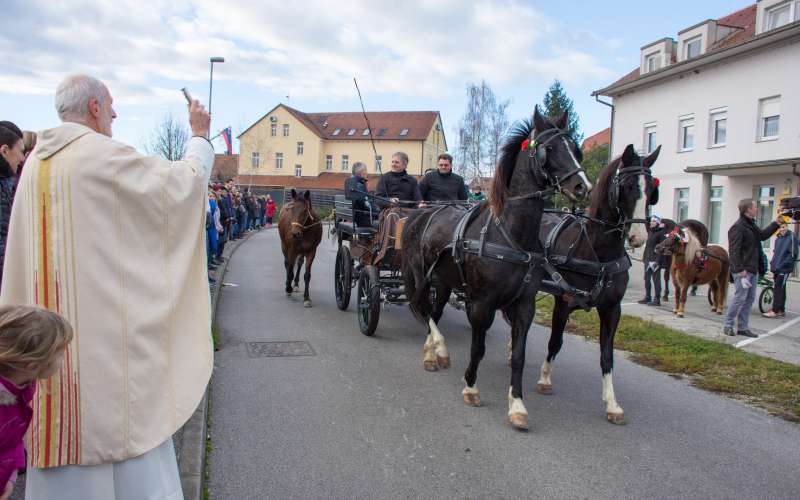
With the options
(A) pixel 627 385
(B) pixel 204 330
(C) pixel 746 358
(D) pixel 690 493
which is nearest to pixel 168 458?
(B) pixel 204 330

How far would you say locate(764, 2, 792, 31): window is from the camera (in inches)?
834

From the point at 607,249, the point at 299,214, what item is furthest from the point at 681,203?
the point at 607,249

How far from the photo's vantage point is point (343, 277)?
984 cm

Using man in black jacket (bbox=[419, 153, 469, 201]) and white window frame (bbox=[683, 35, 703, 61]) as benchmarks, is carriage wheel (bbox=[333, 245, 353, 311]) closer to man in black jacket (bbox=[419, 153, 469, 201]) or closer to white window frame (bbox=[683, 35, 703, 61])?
man in black jacket (bbox=[419, 153, 469, 201])

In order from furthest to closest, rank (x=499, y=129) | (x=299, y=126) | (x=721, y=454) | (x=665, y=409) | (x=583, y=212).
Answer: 1. (x=299, y=126)
2. (x=499, y=129)
3. (x=583, y=212)
4. (x=665, y=409)
5. (x=721, y=454)

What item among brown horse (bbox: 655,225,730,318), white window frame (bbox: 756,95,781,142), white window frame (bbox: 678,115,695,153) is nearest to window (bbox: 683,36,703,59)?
white window frame (bbox: 678,115,695,153)

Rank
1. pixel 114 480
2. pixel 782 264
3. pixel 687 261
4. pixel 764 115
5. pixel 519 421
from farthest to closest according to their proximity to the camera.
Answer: pixel 764 115 < pixel 782 264 < pixel 687 261 < pixel 519 421 < pixel 114 480

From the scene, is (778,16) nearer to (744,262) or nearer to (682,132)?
(682,132)

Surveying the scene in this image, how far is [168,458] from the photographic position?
2.13 metres

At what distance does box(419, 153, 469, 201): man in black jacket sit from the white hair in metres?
6.42

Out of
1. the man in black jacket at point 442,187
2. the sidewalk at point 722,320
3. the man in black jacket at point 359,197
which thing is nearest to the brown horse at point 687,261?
the sidewalk at point 722,320

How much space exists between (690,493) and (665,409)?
5.88 feet

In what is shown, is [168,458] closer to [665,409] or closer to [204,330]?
[204,330]

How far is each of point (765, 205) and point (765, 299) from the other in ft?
35.5
